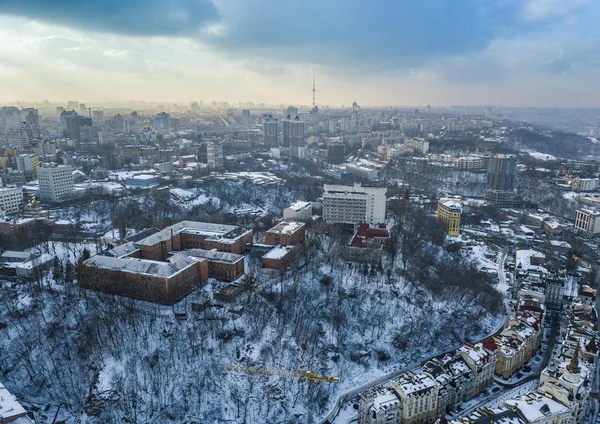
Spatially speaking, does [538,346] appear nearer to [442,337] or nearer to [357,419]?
[442,337]

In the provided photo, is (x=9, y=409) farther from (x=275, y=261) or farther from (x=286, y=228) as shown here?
(x=286, y=228)

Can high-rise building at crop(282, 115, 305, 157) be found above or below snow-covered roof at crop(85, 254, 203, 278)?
above

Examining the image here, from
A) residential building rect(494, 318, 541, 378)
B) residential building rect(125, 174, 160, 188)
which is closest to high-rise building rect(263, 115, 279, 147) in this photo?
residential building rect(125, 174, 160, 188)

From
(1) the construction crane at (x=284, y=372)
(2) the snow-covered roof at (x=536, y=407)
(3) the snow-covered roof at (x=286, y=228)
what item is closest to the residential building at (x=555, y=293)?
(2) the snow-covered roof at (x=536, y=407)

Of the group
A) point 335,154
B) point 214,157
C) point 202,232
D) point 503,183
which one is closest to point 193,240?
point 202,232

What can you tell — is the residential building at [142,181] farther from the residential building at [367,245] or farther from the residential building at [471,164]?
the residential building at [471,164]

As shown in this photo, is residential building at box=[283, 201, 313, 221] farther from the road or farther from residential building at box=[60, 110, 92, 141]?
residential building at box=[60, 110, 92, 141]
